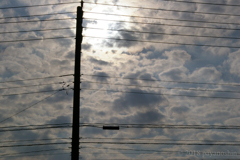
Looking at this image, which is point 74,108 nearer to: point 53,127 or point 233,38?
point 53,127

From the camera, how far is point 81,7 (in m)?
15.6

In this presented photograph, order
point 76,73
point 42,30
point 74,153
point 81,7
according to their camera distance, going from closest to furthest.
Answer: point 74,153 < point 76,73 < point 81,7 < point 42,30

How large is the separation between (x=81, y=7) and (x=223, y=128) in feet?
43.9

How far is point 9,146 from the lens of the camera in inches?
622

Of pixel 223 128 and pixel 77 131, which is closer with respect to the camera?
pixel 77 131

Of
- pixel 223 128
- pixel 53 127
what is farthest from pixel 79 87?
pixel 223 128

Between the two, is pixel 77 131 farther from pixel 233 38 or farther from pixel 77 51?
pixel 233 38

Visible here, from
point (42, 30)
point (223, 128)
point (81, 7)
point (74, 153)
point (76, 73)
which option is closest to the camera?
point (74, 153)

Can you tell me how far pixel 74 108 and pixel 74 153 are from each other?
2.47 metres

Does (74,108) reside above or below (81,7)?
below

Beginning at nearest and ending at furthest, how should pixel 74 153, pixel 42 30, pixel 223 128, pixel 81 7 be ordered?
1. pixel 74 153
2. pixel 81 7
3. pixel 42 30
4. pixel 223 128

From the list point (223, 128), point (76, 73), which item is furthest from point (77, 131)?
point (223, 128)

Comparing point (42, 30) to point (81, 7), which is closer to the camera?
point (81, 7)

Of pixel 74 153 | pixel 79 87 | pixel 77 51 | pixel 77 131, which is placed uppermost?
pixel 77 51
